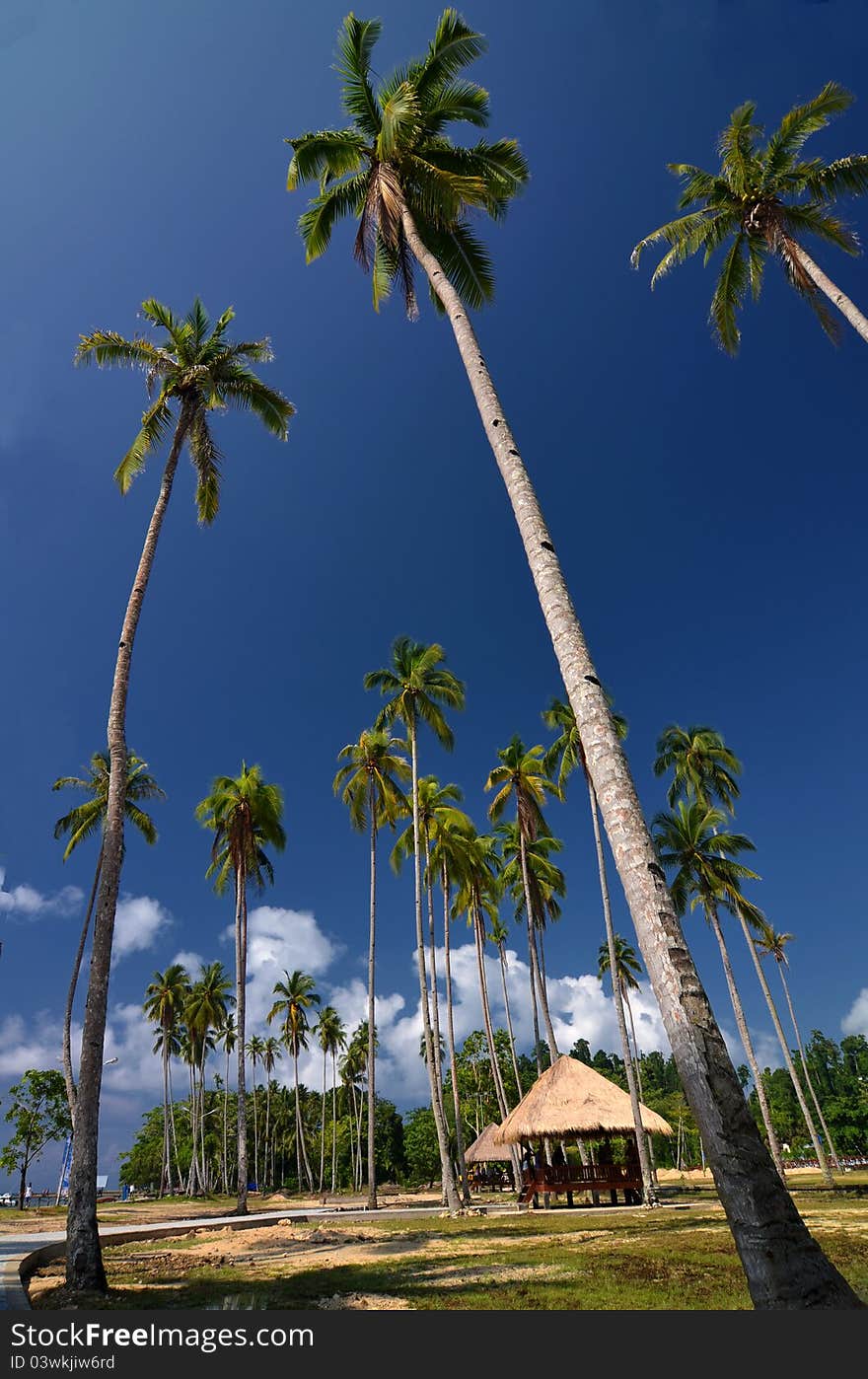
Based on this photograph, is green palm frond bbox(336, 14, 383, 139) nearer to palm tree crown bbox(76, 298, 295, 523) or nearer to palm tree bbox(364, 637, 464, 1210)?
palm tree crown bbox(76, 298, 295, 523)

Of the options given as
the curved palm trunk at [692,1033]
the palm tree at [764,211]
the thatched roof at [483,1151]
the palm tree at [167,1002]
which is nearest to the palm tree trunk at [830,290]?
the palm tree at [764,211]

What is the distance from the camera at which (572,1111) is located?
2428 cm

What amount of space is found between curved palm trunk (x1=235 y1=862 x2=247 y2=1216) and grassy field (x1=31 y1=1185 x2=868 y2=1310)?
839 cm

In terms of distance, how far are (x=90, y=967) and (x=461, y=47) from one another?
56.4ft

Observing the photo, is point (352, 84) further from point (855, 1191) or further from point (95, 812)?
point (855, 1191)

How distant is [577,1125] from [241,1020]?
45.8 ft

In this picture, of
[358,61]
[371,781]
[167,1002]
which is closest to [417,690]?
[371,781]

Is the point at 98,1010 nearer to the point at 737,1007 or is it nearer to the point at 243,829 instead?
the point at 243,829

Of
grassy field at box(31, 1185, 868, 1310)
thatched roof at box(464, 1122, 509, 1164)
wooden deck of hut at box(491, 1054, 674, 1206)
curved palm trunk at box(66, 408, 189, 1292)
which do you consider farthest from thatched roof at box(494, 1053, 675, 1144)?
curved palm trunk at box(66, 408, 189, 1292)

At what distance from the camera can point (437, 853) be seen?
33250mm

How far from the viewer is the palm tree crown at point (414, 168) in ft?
42.4

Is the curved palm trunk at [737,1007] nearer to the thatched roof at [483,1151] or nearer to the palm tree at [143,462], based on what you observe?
the thatched roof at [483,1151]

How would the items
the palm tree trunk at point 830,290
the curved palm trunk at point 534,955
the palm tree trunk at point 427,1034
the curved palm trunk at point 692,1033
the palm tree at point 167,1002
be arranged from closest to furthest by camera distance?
the curved palm trunk at point 692,1033 < the palm tree trunk at point 830,290 < the palm tree trunk at point 427,1034 < the curved palm trunk at point 534,955 < the palm tree at point 167,1002

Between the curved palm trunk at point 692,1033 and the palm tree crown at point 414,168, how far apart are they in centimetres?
903
